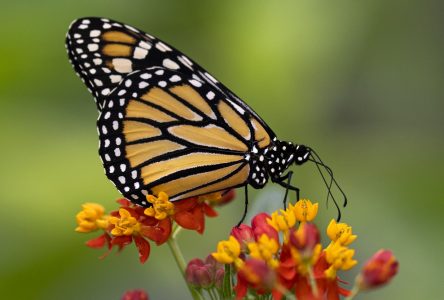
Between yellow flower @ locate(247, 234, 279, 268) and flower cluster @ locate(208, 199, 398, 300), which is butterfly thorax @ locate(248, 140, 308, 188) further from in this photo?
yellow flower @ locate(247, 234, 279, 268)

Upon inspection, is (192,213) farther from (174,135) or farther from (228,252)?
(228,252)

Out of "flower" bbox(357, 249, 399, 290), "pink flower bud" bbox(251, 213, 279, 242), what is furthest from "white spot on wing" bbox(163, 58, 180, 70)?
"flower" bbox(357, 249, 399, 290)

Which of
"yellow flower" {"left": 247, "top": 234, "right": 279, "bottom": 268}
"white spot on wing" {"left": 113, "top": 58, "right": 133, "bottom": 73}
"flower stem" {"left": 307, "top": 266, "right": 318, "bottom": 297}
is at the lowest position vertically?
"flower stem" {"left": 307, "top": 266, "right": 318, "bottom": 297}

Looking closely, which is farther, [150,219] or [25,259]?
[25,259]

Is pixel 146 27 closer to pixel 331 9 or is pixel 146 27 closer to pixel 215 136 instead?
pixel 331 9

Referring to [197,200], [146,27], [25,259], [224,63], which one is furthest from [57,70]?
[197,200]

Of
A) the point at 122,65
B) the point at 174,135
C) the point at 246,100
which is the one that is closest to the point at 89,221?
the point at 174,135
